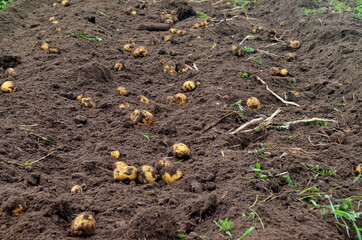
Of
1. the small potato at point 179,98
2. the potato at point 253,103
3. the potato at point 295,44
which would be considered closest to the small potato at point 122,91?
the small potato at point 179,98

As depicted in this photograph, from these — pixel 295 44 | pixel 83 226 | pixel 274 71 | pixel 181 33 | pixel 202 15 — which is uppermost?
pixel 83 226

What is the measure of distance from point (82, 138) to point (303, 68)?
137 inches

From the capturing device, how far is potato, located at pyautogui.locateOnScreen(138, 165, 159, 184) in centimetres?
315

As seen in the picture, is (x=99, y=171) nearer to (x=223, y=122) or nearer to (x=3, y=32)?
(x=223, y=122)

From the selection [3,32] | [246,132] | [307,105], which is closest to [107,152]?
[246,132]

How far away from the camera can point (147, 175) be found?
315 cm

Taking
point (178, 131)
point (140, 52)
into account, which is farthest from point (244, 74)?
point (140, 52)

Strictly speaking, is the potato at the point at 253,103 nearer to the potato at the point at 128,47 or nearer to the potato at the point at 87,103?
the potato at the point at 87,103

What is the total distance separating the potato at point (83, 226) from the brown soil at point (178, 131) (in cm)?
7

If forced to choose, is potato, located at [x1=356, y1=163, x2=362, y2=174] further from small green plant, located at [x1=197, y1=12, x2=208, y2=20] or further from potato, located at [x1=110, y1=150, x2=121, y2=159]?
small green plant, located at [x1=197, y1=12, x2=208, y2=20]

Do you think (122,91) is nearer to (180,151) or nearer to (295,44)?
(180,151)

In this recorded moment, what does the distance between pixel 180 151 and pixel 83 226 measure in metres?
1.25

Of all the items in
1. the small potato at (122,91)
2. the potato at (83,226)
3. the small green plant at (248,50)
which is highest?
the potato at (83,226)

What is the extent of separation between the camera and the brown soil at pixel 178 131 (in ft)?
8.40
